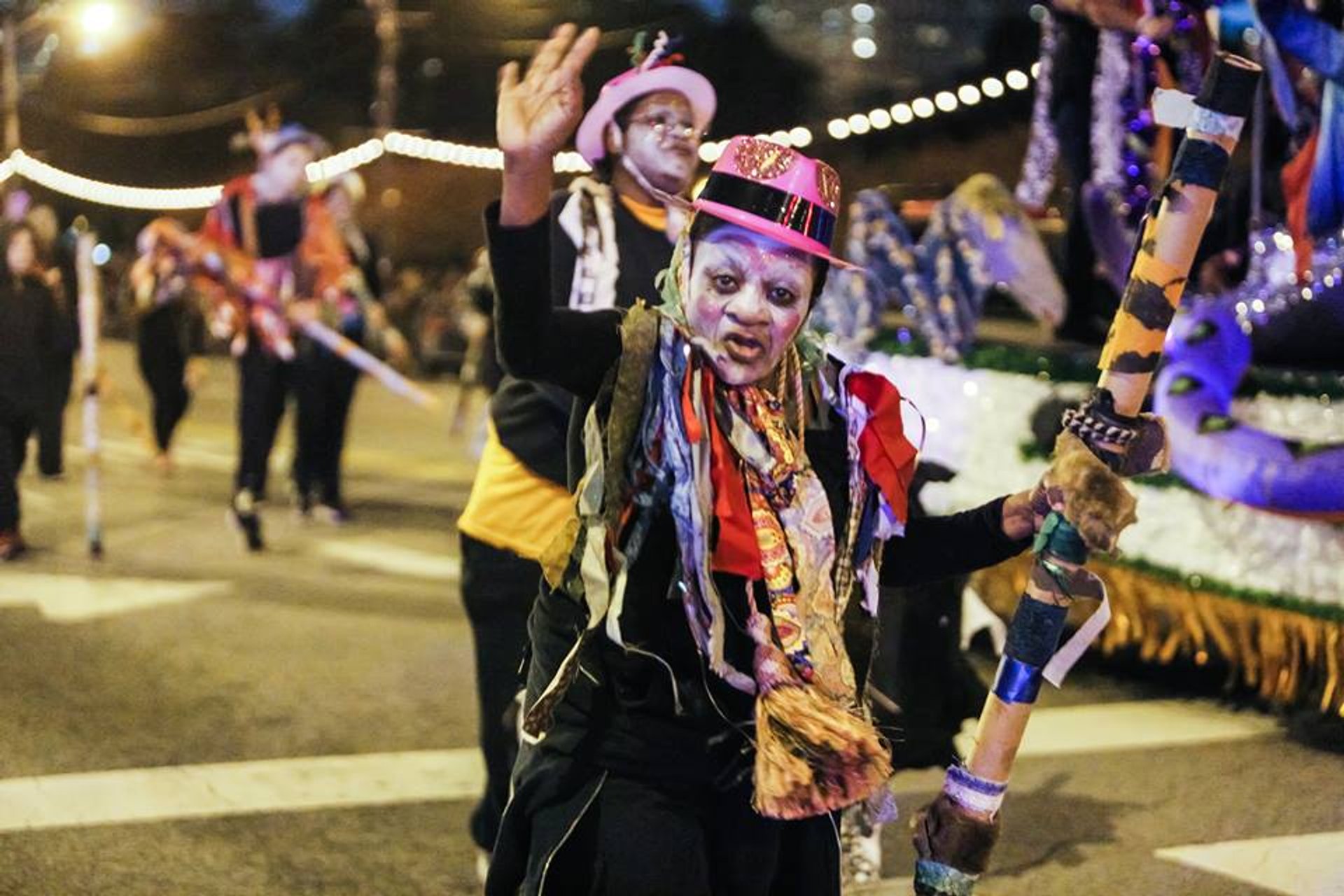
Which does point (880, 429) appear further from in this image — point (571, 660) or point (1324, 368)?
point (1324, 368)

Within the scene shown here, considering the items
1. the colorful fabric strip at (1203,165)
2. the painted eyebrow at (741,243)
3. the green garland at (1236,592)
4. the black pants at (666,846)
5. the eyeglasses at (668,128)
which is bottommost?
the green garland at (1236,592)

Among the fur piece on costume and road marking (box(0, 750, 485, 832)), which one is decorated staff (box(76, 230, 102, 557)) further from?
the fur piece on costume

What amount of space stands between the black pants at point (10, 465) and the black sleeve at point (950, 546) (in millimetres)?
6937

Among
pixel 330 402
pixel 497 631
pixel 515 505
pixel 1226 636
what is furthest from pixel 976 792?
pixel 330 402

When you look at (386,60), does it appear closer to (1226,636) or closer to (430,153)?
(430,153)

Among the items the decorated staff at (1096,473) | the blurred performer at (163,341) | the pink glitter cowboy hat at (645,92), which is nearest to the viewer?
the decorated staff at (1096,473)

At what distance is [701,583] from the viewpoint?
264 centimetres

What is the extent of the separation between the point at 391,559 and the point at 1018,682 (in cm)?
682

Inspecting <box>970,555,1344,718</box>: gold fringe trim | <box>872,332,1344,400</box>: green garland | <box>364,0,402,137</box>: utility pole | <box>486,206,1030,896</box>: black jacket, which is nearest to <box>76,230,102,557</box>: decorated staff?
<box>872,332,1344,400</box>: green garland

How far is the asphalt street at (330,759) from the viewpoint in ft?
15.2

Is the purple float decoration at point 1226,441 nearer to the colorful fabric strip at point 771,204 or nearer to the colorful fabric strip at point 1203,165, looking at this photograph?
the colorful fabric strip at point 1203,165

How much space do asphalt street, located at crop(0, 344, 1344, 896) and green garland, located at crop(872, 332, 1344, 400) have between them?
4.16 feet

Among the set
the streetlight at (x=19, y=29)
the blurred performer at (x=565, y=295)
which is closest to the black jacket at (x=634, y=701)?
the blurred performer at (x=565, y=295)

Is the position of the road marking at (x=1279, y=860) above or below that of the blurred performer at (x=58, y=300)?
below
